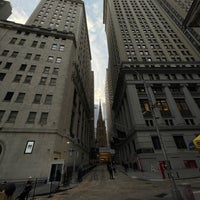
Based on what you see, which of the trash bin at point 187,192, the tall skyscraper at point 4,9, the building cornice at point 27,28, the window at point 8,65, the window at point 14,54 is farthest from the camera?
the tall skyscraper at point 4,9

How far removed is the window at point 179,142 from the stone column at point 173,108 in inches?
129

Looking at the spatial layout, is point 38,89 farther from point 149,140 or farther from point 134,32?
point 134,32

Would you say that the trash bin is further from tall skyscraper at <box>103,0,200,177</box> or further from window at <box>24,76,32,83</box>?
window at <box>24,76,32,83</box>

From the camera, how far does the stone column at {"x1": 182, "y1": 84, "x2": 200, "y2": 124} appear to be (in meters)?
30.4

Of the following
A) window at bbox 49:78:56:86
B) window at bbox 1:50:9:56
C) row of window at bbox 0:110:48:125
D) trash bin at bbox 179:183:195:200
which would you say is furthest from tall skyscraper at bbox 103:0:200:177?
window at bbox 1:50:9:56

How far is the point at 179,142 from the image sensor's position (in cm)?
2750

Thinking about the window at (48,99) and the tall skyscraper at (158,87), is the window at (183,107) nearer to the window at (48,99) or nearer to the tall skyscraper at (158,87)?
the tall skyscraper at (158,87)

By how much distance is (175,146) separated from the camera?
1051 inches

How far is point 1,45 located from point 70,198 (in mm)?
34759

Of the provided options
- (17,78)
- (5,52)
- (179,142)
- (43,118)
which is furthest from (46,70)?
(179,142)

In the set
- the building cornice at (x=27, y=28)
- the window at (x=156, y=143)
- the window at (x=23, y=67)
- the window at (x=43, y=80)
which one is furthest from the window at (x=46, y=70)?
the window at (x=156, y=143)

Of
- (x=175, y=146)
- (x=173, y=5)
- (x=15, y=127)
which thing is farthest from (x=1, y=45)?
(x=173, y=5)

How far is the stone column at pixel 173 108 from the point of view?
29.6 metres

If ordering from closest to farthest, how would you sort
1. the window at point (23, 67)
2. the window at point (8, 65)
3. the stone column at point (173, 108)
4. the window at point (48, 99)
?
the window at point (48, 99) → the window at point (8, 65) → the window at point (23, 67) → the stone column at point (173, 108)
